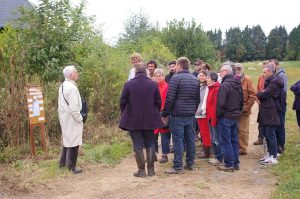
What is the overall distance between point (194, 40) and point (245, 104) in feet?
61.2

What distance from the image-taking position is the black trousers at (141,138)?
6633 millimetres

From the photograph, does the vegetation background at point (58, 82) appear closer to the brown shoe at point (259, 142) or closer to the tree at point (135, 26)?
the brown shoe at point (259, 142)

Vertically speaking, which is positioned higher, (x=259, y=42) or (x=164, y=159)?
(x=259, y=42)

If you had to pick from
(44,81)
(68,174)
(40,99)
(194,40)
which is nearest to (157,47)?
(194,40)

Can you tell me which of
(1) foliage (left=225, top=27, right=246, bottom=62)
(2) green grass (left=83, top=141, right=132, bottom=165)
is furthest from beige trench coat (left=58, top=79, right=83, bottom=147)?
(1) foliage (left=225, top=27, right=246, bottom=62)

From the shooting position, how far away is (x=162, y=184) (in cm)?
624

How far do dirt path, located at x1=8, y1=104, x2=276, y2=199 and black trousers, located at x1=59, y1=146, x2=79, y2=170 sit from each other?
0.93ft

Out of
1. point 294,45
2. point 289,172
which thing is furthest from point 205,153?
point 294,45

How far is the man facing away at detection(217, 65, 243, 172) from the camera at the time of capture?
7.00 meters

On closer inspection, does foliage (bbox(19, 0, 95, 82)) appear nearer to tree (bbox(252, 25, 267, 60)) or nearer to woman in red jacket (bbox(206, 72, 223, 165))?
woman in red jacket (bbox(206, 72, 223, 165))

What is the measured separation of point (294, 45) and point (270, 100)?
86.0 metres

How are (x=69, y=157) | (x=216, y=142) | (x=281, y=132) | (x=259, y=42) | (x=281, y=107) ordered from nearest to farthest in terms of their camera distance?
(x=69, y=157), (x=216, y=142), (x=281, y=107), (x=281, y=132), (x=259, y=42)

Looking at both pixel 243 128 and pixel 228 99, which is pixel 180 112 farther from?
pixel 243 128

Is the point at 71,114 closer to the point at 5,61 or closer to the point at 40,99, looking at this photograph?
the point at 40,99
